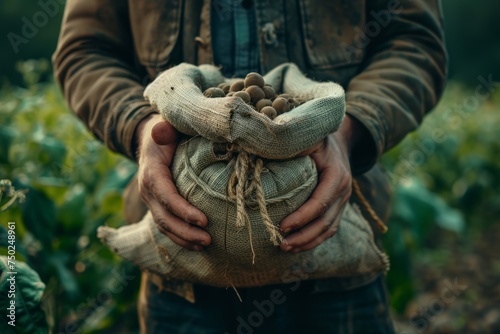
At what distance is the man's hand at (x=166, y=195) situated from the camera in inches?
57.6

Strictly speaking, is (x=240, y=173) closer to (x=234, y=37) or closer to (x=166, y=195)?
(x=166, y=195)

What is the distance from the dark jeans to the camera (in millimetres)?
1797

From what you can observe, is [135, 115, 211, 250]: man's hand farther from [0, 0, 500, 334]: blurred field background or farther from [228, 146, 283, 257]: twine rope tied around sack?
[0, 0, 500, 334]: blurred field background

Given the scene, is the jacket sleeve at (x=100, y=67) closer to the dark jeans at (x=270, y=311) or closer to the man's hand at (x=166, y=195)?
the man's hand at (x=166, y=195)

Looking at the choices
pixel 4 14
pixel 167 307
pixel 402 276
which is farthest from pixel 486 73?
pixel 167 307

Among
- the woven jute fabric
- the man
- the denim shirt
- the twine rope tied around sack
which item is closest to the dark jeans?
the man

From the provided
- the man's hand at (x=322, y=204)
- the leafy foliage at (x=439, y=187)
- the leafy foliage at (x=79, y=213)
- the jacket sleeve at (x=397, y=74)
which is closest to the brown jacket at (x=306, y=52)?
the jacket sleeve at (x=397, y=74)

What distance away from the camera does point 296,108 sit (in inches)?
57.2

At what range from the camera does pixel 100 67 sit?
6.49 ft

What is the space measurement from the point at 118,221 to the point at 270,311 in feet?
4.39

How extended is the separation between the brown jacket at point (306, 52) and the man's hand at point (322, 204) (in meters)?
0.27

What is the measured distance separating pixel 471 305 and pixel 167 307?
254 cm

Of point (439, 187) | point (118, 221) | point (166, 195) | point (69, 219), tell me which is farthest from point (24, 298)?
point (439, 187)

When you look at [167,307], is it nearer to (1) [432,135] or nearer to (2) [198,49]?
(2) [198,49]
